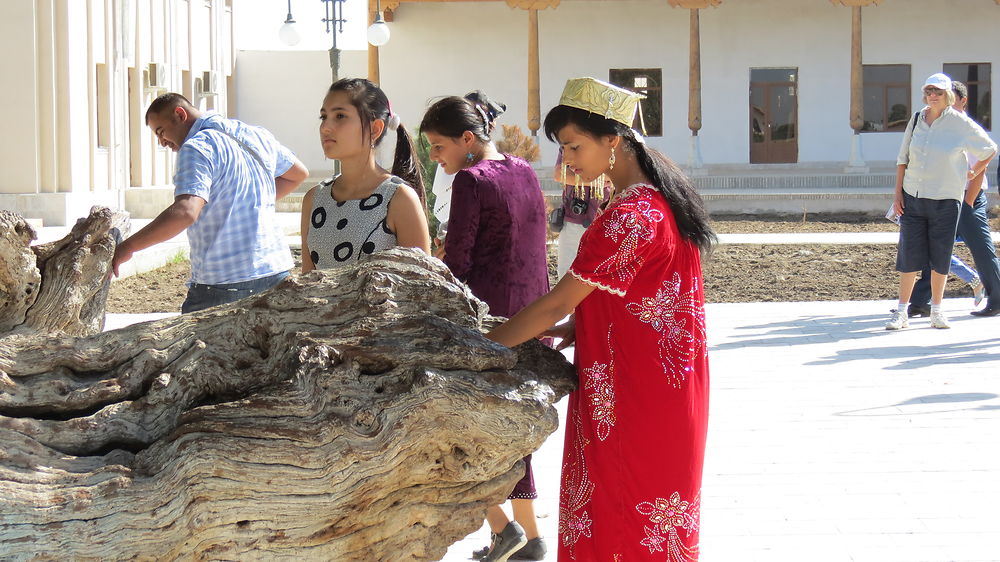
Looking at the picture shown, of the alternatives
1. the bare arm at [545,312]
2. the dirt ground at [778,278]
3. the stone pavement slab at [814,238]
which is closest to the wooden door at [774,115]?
the stone pavement slab at [814,238]

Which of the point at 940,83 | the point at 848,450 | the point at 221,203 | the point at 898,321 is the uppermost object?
the point at 940,83

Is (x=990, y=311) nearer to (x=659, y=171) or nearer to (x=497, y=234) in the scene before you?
(x=497, y=234)

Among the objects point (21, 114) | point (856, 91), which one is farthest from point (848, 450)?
point (856, 91)

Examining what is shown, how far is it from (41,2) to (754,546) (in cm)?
1543

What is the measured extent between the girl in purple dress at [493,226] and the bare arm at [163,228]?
0.82 metres

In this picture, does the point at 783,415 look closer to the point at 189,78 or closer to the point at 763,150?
the point at 189,78

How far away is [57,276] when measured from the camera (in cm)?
326

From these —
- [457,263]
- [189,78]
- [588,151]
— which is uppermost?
[189,78]

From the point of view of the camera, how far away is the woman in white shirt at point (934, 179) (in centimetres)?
821

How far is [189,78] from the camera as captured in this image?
2425 centimetres

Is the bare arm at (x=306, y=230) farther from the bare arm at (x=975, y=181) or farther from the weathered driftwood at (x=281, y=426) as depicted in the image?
the bare arm at (x=975, y=181)

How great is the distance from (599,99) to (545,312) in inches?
21.2

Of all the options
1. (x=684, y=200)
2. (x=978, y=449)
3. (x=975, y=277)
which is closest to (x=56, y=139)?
(x=975, y=277)

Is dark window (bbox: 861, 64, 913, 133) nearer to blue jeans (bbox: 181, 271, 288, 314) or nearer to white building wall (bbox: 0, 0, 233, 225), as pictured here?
white building wall (bbox: 0, 0, 233, 225)
